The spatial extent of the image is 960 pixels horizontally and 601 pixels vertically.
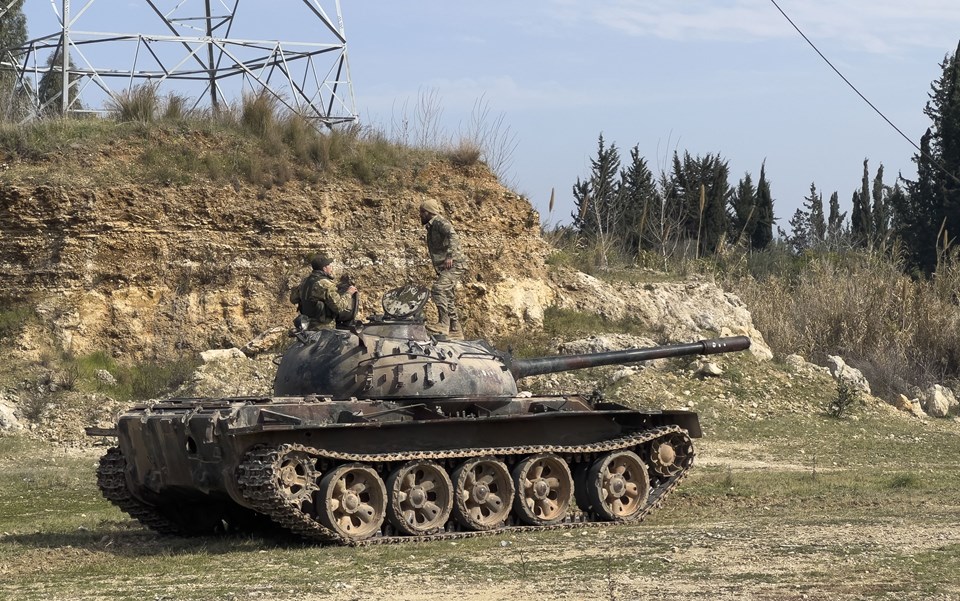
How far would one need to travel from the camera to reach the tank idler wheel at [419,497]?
12.7m

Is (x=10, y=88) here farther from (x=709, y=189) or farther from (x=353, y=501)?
(x=709, y=189)

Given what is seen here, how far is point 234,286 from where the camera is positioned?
26016 mm

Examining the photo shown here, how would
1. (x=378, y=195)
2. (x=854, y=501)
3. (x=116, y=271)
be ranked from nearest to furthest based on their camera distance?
(x=854, y=501), (x=116, y=271), (x=378, y=195)

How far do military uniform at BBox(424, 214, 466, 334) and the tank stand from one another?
999 millimetres

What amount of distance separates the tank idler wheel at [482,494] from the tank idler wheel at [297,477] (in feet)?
5.04

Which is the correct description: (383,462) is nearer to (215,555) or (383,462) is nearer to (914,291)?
(215,555)

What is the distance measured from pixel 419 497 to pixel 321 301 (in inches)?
106

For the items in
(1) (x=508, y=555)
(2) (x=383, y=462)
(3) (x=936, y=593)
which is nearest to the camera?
(3) (x=936, y=593)

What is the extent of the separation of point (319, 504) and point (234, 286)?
46.7ft

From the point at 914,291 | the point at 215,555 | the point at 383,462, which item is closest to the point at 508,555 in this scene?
the point at 383,462

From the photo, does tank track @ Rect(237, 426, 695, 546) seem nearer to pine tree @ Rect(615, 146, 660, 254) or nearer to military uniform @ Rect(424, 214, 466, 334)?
military uniform @ Rect(424, 214, 466, 334)

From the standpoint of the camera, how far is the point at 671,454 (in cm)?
1490

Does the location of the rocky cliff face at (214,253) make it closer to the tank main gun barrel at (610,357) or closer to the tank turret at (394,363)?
the tank main gun barrel at (610,357)

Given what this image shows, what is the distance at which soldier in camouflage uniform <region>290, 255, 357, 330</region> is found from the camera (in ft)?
47.6
